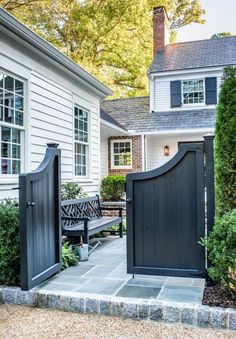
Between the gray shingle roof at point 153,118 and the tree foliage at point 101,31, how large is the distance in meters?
4.83

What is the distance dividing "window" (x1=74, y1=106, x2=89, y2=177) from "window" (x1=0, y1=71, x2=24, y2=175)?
2.41m

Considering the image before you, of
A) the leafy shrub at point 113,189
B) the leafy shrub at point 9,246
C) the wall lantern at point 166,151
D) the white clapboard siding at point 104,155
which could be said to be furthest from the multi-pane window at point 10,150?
the wall lantern at point 166,151

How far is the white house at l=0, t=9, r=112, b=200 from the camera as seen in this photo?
18.3 feet

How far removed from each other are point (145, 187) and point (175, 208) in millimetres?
432

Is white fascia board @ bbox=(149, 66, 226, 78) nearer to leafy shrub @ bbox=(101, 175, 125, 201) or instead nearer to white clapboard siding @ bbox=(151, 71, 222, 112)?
white clapboard siding @ bbox=(151, 71, 222, 112)

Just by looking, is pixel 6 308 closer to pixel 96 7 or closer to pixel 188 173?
pixel 188 173

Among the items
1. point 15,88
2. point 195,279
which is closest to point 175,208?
point 195,279

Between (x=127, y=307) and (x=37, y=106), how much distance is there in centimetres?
437

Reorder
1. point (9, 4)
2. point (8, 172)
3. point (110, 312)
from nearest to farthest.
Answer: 1. point (110, 312)
2. point (8, 172)
3. point (9, 4)

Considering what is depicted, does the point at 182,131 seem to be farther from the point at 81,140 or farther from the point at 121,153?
the point at 81,140

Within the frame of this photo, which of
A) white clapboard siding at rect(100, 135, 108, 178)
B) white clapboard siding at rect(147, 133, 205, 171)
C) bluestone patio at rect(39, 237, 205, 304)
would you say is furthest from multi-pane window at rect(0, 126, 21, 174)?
white clapboard siding at rect(147, 133, 205, 171)

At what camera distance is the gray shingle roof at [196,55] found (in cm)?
1480

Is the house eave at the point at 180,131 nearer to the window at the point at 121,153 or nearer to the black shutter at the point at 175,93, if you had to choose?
the window at the point at 121,153

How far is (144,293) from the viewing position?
359cm
